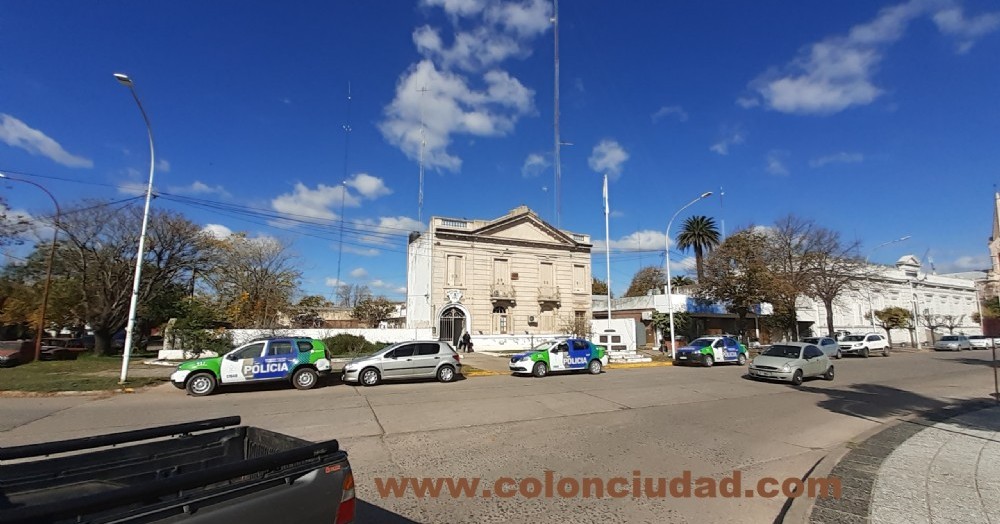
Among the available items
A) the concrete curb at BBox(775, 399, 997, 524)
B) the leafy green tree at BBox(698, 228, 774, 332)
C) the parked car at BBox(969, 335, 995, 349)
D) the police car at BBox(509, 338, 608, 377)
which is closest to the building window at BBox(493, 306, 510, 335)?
the leafy green tree at BBox(698, 228, 774, 332)

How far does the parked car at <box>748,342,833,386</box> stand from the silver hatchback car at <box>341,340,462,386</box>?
11.5m

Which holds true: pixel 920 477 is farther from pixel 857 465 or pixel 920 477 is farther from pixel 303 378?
pixel 303 378

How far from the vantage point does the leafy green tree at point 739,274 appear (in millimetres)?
36375

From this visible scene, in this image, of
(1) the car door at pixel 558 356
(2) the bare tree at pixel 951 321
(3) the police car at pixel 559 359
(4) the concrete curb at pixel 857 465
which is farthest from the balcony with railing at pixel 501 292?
(2) the bare tree at pixel 951 321

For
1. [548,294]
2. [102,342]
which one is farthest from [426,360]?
[102,342]

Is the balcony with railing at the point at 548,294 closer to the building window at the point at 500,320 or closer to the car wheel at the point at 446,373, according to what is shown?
the building window at the point at 500,320

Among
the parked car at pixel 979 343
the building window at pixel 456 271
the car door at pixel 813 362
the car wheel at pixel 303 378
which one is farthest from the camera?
the parked car at pixel 979 343

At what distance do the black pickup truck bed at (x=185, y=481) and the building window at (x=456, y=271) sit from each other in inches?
1339

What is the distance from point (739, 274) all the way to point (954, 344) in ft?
78.3

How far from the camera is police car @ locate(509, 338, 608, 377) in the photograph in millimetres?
19797

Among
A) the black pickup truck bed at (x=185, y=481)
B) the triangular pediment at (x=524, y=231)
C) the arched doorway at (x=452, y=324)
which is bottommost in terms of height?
the black pickup truck bed at (x=185, y=481)

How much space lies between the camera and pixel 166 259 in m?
33.8

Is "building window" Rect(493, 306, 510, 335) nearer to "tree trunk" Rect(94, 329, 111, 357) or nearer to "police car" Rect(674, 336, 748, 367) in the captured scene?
"police car" Rect(674, 336, 748, 367)

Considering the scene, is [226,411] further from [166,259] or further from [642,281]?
[642,281]
